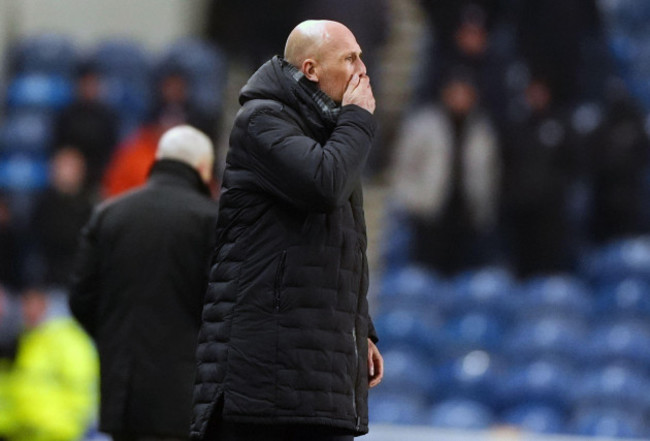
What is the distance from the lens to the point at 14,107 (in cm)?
1452

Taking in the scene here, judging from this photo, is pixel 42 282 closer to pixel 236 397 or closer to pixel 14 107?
pixel 14 107

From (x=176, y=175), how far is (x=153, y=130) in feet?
22.4

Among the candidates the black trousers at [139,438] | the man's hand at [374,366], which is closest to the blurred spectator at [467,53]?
the black trousers at [139,438]

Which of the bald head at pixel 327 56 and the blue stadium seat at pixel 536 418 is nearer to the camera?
the bald head at pixel 327 56

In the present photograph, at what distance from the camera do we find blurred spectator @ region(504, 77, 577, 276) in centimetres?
1180

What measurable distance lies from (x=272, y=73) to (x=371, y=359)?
92cm

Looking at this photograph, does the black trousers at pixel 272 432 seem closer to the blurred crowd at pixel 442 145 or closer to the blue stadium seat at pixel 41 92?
the blurred crowd at pixel 442 145

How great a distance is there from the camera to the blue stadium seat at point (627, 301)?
11.4m

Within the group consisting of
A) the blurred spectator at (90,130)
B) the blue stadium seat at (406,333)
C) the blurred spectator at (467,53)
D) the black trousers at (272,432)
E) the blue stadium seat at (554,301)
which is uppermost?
the blurred spectator at (467,53)

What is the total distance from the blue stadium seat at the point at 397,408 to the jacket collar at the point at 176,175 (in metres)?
4.62

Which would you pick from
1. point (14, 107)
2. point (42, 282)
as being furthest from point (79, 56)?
point (42, 282)

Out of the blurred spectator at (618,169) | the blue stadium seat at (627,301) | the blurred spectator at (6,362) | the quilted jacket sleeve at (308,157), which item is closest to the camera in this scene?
the quilted jacket sleeve at (308,157)

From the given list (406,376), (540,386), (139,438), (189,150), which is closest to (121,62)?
(406,376)

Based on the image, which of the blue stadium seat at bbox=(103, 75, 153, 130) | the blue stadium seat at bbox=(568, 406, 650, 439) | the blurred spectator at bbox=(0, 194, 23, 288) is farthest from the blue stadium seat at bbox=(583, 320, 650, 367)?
the blue stadium seat at bbox=(103, 75, 153, 130)
